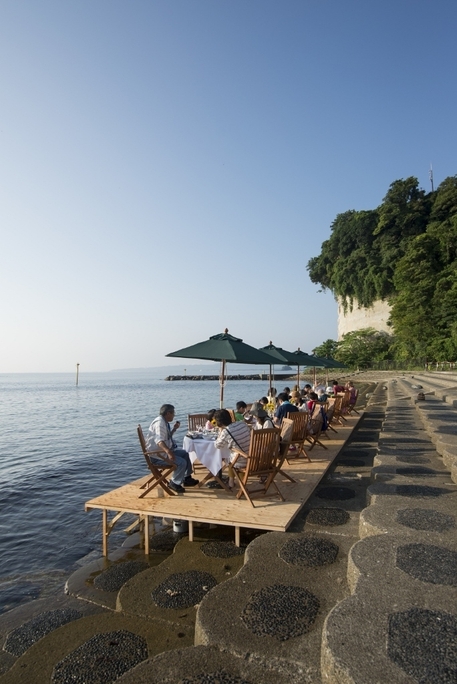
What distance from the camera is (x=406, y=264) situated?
5284 centimetres

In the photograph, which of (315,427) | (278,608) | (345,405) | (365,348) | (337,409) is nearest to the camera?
(278,608)

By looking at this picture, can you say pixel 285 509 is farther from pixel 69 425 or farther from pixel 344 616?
pixel 69 425

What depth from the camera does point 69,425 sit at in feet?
77.8

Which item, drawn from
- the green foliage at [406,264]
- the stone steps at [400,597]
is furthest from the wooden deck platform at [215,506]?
the green foliage at [406,264]

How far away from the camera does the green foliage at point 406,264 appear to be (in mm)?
48188

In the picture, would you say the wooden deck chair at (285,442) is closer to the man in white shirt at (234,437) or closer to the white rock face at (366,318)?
the man in white shirt at (234,437)

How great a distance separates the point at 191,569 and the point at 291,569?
1161 mm

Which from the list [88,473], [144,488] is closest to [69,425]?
[88,473]

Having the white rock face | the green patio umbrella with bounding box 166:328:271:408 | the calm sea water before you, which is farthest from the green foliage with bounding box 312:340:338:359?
the green patio umbrella with bounding box 166:328:271:408

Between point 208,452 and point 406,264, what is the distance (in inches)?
2126

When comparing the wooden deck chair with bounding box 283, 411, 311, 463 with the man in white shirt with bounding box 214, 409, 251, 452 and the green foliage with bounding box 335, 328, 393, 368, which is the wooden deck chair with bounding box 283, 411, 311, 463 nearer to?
the man in white shirt with bounding box 214, 409, 251, 452

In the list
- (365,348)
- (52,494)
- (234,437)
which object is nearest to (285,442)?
(234,437)

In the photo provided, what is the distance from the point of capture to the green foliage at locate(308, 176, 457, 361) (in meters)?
48.2

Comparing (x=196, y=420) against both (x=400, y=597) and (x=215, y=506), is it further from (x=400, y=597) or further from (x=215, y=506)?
(x=400, y=597)
